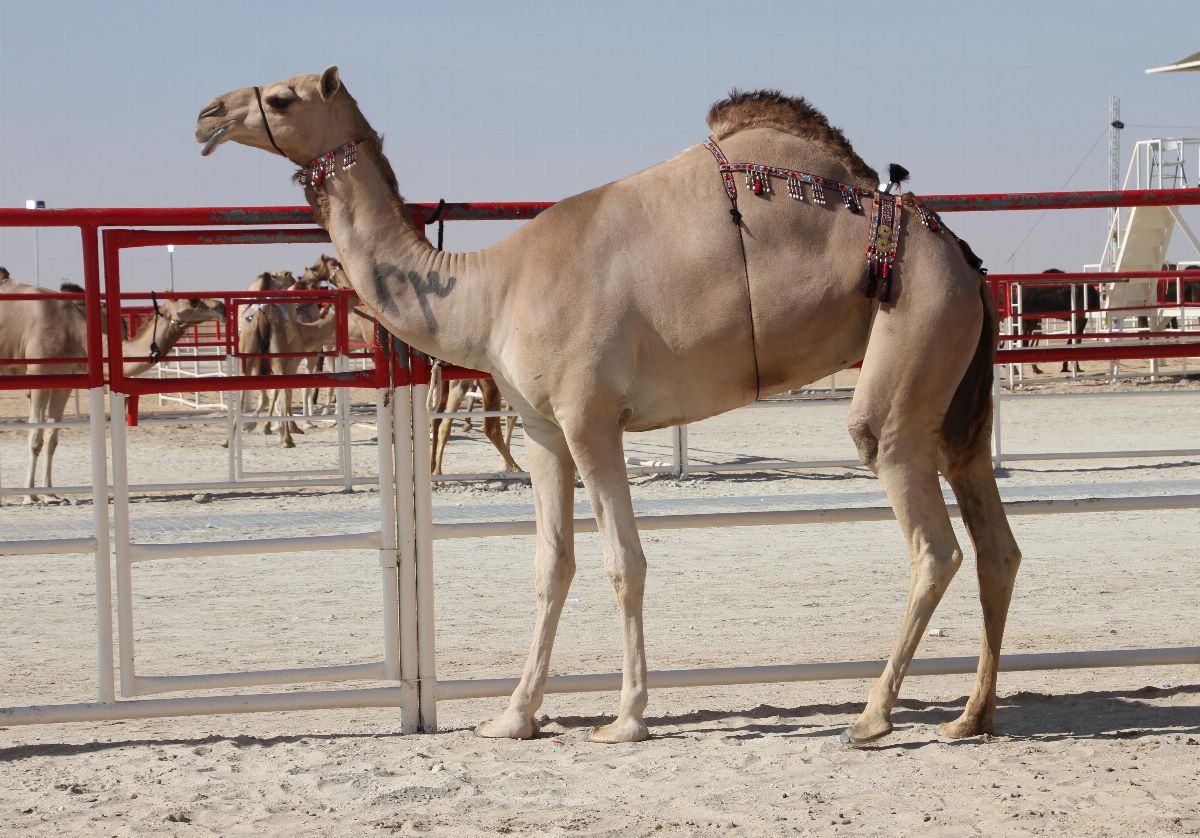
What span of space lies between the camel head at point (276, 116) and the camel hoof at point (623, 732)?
6.54 ft

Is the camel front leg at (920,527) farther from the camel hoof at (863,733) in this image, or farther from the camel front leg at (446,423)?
the camel front leg at (446,423)

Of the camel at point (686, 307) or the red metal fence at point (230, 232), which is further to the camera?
the red metal fence at point (230, 232)

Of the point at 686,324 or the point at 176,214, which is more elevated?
the point at 176,214

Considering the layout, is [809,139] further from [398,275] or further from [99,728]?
[99,728]

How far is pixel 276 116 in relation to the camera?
4238 millimetres

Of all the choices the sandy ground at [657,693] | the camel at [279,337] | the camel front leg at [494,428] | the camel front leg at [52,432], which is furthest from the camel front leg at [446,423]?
the camel at [279,337]

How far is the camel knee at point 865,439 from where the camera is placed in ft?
13.3

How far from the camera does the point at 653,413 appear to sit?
13.6 ft

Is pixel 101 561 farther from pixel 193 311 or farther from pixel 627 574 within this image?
pixel 193 311

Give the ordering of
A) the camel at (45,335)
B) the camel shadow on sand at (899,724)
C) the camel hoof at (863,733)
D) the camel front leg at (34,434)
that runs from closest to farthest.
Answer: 1. the camel hoof at (863,733)
2. the camel shadow on sand at (899,724)
3. the camel front leg at (34,434)
4. the camel at (45,335)


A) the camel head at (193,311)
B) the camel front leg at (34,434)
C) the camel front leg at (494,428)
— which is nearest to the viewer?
the camel front leg at (494,428)

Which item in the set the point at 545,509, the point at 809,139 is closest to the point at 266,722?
the point at 545,509

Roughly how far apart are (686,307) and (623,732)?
1311 mm

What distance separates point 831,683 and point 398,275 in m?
2.32
